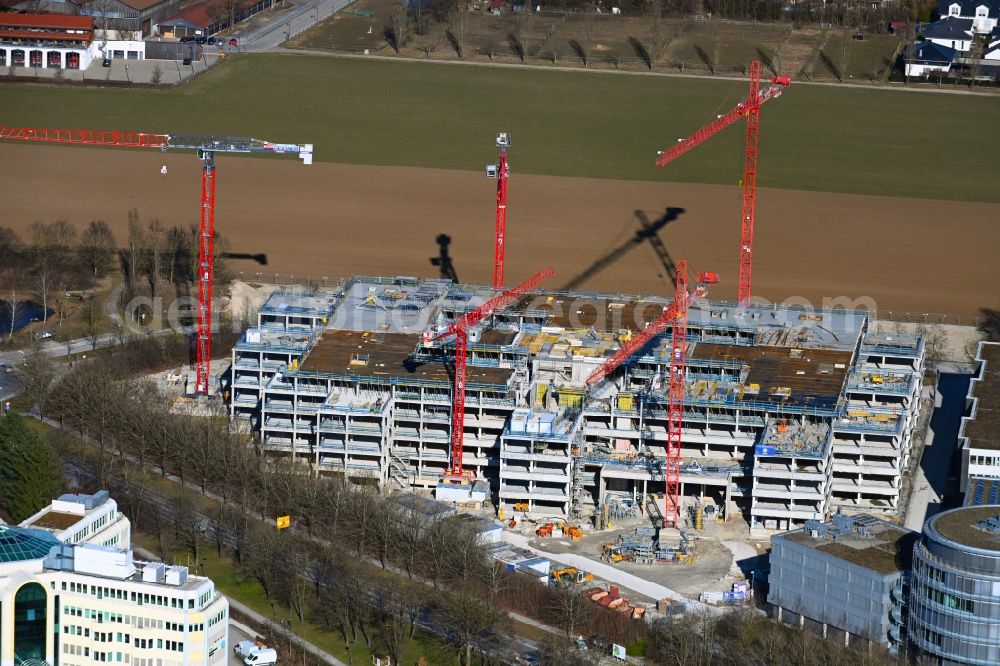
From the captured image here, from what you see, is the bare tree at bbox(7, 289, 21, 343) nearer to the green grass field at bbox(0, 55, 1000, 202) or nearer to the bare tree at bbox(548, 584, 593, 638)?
the green grass field at bbox(0, 55, 1000, 202)

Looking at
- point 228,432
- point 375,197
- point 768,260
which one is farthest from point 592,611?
point 375,197

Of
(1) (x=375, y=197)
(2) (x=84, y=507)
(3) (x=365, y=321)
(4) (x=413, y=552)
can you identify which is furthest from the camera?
(1) (x=375, y=197)

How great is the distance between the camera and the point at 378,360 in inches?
4865

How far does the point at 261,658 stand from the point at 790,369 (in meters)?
36.3

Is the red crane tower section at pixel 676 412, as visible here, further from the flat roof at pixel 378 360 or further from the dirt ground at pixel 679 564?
the flat roof at pixel 378 360

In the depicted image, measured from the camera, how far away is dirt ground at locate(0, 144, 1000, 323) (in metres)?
151

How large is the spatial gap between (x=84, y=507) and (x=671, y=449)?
30368 millimetres

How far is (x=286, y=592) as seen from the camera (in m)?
105

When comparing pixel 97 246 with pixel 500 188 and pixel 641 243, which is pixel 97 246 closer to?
pixel 500 188

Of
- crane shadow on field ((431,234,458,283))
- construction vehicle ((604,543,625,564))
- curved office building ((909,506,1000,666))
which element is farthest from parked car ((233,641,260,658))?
crane shadow on field ((431,234,458,283))

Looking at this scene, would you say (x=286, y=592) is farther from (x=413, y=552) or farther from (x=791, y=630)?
(x=791, y=630)

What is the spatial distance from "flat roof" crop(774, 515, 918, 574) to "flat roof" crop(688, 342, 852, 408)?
13.6 metres

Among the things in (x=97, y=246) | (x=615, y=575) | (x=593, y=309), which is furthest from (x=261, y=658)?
(x=97, y=246)

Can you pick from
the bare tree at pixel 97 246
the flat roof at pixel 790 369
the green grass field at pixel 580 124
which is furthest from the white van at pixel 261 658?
the green grass field at pixel 580 124
